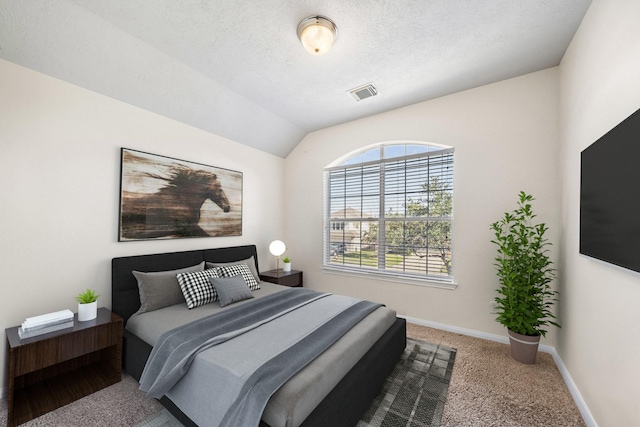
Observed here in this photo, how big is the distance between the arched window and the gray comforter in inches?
49.0

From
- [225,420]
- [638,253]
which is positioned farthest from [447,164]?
[225,420]

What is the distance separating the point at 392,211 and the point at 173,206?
9.59 feet

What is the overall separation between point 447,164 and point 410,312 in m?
2.03

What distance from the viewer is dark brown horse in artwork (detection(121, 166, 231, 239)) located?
268 centimetres

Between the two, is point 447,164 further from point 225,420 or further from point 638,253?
point 225,420

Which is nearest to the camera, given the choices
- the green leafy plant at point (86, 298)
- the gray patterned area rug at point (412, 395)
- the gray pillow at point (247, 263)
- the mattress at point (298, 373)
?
the mattress at point (298, 373)

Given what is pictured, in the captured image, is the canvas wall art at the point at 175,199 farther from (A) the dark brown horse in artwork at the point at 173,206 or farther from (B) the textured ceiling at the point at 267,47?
(B) the textured ceiling at the point at 267,47

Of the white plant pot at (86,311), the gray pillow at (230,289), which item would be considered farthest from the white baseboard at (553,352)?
the white plant pot at (86,311)

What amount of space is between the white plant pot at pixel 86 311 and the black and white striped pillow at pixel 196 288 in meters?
0.67

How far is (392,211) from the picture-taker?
365 centimetres

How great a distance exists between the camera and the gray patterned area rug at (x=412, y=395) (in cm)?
169

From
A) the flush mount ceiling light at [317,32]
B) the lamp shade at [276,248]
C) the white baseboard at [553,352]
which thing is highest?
the flush mount ceiling light at [317,32]

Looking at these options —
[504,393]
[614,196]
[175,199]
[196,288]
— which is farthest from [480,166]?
[175,199]

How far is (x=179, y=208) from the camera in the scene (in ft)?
10.1
